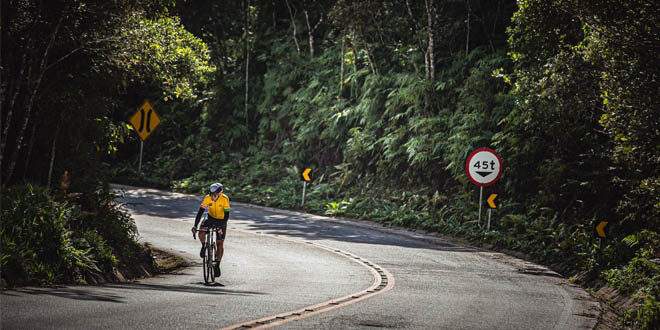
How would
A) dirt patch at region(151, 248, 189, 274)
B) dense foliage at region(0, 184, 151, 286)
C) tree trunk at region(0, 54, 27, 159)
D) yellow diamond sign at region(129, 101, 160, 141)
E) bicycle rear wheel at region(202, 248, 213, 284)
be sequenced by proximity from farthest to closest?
yellow diamond sign at region(129, 101, 160, 141) → dirt patch at region(151, 248, 189, 274) → tree trunk at region(0, 54, 27, 159) → bicycle rear wheel at region(202, 248, 213, 284) → dense foliage at region(0, 184, 151, 286)

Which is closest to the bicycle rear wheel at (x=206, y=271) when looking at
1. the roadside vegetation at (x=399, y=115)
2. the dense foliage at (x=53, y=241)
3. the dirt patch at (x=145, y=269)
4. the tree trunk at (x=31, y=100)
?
the dirt patch at (x=145, y=269)

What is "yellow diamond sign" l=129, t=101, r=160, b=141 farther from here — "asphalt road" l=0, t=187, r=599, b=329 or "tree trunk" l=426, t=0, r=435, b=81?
"tree trunk" l=426, t=0, r=435, b=81

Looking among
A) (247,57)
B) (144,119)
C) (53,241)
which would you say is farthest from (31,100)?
(247,57)

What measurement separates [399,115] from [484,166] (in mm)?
8271

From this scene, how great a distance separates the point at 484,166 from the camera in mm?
19188

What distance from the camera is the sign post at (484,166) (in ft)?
62.4

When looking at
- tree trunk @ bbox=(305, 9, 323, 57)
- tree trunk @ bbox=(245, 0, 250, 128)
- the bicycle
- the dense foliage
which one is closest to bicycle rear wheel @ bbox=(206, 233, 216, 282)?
the bicycle

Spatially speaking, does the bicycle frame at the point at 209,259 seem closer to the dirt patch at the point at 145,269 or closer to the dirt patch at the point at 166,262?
the dirt patch at the point at 145,269

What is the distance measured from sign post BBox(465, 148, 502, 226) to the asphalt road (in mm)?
2251

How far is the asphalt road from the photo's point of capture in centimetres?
802

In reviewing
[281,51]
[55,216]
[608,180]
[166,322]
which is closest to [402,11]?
[281,51]

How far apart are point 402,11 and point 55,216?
2172 centimetres

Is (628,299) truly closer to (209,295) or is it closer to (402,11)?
(209,295)

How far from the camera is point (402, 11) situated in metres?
30.0
